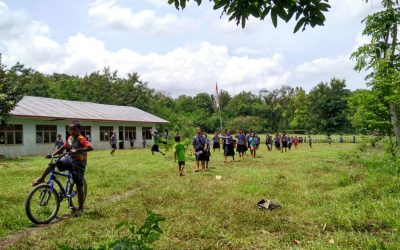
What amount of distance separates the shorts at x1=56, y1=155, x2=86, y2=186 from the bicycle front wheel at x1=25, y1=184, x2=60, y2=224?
49cm

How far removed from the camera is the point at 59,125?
3284 centimetres

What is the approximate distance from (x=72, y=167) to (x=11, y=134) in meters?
23.5

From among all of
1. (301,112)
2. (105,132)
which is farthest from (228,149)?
(301,112)

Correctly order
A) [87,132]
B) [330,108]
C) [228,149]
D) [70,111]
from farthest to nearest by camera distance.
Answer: [330,108] → [87,132] → [70,111] → [228,149]

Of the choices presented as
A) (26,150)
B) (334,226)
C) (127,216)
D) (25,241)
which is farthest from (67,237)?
(26,150)

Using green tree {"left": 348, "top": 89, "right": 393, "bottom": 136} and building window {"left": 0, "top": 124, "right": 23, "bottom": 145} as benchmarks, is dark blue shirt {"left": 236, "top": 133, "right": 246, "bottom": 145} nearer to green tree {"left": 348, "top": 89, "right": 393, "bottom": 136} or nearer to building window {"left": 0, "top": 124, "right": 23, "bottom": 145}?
green tree {"left": 348, "top": 89, "right": 393, "bottom": 136}

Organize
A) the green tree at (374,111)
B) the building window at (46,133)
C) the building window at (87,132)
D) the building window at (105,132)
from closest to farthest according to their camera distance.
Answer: the green tree at (374,111) → the building window at (46,133) → the building window at (87,132) → the building window at (105,132)

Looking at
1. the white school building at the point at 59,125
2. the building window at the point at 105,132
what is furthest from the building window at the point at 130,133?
the building window at the point at 105,132

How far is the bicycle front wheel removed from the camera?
23.5ft

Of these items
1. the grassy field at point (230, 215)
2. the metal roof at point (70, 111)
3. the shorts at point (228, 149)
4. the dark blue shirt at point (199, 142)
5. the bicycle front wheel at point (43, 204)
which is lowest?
the grassy field at point (230, 215)

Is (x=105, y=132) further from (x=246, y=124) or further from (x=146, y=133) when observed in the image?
(x=246, y=124)

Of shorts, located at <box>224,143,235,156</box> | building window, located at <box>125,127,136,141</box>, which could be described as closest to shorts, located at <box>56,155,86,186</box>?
shorts, located at <box>224,143,235,156</box>

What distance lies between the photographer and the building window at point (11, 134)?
1098 inches

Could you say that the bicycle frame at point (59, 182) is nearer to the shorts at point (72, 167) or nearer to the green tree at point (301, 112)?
the shorts at point (72, 167)
